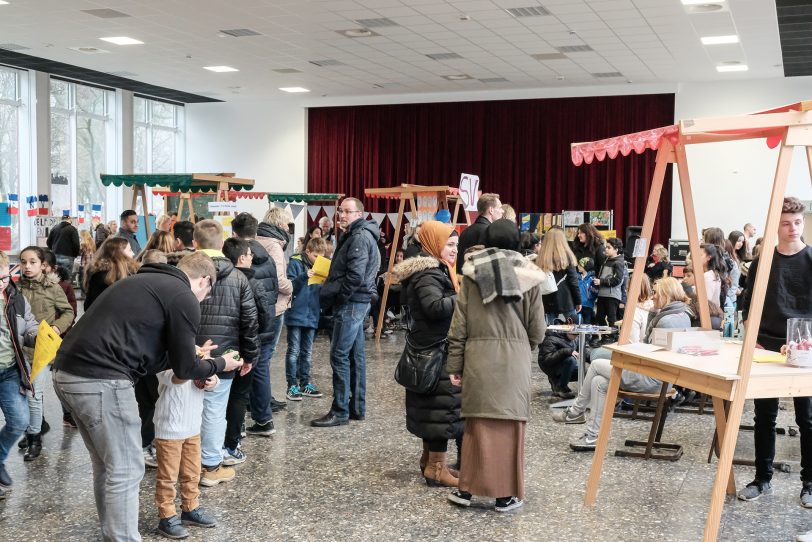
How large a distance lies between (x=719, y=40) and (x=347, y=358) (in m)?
8.21

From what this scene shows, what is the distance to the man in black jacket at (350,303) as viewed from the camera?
5.72 metres

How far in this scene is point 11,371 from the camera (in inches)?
171

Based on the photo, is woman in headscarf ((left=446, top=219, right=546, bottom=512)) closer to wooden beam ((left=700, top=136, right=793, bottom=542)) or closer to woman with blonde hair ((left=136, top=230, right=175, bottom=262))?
wooden beam ((left=700, top=136, right=793, bottom=542))

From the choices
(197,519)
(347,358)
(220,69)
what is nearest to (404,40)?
(220,69)

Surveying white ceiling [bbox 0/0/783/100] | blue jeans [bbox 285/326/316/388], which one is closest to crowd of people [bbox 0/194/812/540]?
blue jeans [bbox 285/326/316/388]

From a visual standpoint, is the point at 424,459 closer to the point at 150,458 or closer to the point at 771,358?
the point at 150,458

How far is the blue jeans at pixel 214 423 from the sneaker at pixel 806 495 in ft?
9.58

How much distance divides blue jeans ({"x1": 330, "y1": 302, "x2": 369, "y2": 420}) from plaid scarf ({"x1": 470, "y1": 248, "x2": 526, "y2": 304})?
1.94 metres

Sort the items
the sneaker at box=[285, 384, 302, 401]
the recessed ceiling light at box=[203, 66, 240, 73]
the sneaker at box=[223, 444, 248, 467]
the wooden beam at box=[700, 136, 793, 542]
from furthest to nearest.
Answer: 1. the recessed ceiling light at box=[203, 66, 240, 73]
2. the sneaker at box=[285, 384, 302, 401]
3. the sneaker at box=[223, 444, 248, 467]
4. the wooden beam at box=[700, 136, 793, 542]

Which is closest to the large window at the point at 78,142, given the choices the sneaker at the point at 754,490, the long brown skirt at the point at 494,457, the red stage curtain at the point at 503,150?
the red stage curtain at the point at 503,150

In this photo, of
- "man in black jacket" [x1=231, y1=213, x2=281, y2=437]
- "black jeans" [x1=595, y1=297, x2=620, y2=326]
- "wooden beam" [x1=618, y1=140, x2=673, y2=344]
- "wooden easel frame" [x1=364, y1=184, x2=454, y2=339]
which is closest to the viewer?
"wooden beam" [x1=618, y1=140, x2=673, y2=344]

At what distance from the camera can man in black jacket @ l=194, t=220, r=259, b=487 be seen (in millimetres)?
4262

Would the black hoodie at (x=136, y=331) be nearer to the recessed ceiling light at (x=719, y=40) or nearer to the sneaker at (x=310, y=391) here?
the sneaker at (x=310, y=391)

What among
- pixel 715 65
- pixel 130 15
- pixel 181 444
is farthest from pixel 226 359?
pixel 715 65
